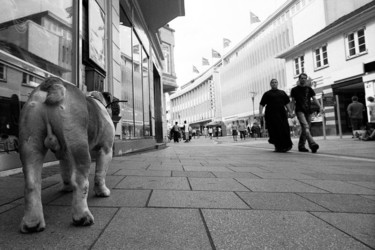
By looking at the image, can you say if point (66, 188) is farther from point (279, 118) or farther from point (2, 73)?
point (279, 118)

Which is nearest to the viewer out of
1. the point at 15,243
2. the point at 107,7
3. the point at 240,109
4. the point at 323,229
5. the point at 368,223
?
the point at 15,243

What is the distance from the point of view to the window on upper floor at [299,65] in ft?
81.5

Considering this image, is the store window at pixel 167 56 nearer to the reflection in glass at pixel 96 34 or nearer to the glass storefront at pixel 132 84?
the glass storefront at pixel 132 84

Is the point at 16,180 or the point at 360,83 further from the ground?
the point at 360,83

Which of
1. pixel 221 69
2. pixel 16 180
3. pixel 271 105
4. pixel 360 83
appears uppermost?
pixel 221 69

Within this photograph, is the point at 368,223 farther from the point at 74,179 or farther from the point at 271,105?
the point at 271,105

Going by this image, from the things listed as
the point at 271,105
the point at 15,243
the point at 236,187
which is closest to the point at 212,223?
the point at 15,243

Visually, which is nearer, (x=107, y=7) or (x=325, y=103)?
(x=107, y=7)

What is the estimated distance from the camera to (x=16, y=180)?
9.32ft

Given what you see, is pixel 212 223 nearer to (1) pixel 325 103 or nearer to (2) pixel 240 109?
(1) pixel 325 103

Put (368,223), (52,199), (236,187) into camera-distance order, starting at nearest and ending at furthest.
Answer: (368,223)
(52,199)
(236,187)

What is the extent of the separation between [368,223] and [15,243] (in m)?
1.95

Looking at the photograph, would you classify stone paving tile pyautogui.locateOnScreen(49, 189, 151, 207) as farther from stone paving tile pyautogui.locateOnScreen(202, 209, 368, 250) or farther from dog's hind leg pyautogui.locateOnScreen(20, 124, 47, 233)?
stone paving tile pyautogui.locateOnScreen(202, 209, 368, 250)

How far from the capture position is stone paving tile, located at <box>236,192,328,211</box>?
75.4 inches
